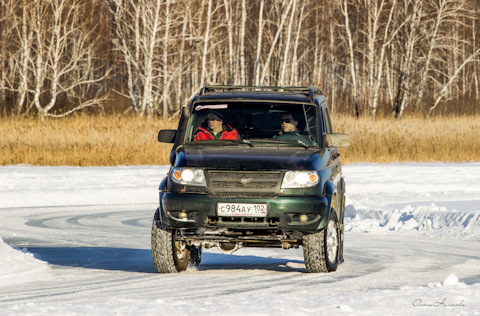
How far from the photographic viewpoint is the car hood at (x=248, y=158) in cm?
908

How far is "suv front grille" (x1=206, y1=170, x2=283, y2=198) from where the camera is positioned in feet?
29.5

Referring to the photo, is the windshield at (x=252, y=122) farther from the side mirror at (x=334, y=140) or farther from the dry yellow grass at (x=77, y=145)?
the dry yellow grass at (x=77, y=145)

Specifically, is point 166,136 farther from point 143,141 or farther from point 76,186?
point 143,141

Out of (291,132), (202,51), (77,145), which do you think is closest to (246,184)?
(291,132)

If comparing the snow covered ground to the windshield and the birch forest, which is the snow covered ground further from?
the birch forest

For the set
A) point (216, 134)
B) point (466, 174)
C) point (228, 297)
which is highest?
point (216, 134)

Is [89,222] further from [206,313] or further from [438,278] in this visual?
[206,313]

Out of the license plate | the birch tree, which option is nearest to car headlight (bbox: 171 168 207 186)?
the license plate

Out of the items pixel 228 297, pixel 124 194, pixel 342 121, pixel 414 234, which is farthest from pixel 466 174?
pixel 228 297

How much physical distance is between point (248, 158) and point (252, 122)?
4.25 ft

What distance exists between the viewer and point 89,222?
15680mm

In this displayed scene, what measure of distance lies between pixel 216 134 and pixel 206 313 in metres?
3.42

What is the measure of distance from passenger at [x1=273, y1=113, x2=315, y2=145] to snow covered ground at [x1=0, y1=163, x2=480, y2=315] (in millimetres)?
1384

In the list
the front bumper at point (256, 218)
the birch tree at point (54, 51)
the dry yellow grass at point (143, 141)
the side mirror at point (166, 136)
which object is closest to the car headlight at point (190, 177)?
the front bumper at point (256, 218)
